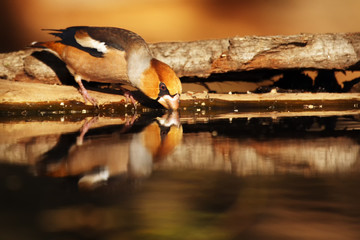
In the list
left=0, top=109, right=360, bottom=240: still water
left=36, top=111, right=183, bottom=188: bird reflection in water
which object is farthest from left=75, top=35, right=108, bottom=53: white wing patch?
left=0, top=109, right=360, bottom=240: still water

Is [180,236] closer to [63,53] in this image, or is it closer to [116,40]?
[116,40]

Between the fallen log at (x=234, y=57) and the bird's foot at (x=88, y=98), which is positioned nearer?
the bird's foot at (x=88, y=98)

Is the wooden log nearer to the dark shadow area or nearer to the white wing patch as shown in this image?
the dark shadow area

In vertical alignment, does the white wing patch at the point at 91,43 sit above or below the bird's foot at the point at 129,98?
above

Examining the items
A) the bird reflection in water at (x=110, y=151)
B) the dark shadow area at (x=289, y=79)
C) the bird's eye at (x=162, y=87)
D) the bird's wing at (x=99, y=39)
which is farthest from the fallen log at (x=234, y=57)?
the bird reflection in water at (x=110, y=151)

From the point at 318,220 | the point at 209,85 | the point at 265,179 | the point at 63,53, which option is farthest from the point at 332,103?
the point at 318,220

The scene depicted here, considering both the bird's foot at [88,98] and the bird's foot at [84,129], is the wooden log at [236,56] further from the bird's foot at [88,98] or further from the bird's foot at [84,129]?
the bird's foot at [84,129]
